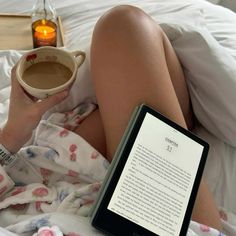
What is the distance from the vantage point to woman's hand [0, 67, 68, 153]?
2.52 ft

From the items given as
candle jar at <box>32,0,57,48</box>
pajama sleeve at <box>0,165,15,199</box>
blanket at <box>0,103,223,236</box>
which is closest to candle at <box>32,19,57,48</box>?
candle jar at <box>32,0,57,48</box>

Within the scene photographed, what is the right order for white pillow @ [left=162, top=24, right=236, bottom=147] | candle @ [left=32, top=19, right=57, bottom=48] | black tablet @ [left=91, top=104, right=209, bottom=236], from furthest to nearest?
candle @ [left=32, top=19, right=57, bottom=48]
white pillow @ [left=162, top=24, right=236, bottom=147]
black tablet @ [left=91, top=104, right=209, bottom=236]

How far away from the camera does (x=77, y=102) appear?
932 millimetres

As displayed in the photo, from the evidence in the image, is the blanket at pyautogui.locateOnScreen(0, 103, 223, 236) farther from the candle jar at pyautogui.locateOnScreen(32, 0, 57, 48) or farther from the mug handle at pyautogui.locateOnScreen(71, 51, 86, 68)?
the candle jar at pyautogui.locateOnScreen(32, 0, 57, 48)

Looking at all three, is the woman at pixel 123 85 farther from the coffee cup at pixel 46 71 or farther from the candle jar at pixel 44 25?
the candle jar at pixel 44 25

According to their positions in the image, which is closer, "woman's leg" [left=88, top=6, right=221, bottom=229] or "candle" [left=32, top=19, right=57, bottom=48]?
"woman's leg" [left=88, top=6, right=221, bottom=229]

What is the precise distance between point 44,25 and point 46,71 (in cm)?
42

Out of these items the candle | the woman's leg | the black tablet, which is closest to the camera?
the black tablet

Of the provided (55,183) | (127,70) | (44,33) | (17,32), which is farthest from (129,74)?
(17,32)

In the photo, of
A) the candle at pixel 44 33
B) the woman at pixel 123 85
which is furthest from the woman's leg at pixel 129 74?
the candle at pixel 44 33

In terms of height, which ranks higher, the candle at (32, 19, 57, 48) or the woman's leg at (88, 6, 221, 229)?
the woman's leg at (88, 6, 221, 229)

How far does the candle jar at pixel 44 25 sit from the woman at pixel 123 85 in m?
0.38

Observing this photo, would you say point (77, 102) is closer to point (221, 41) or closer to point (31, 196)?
point (31, 196)

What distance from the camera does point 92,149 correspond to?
0.79 m
